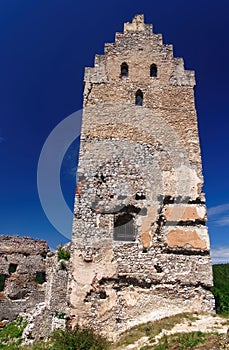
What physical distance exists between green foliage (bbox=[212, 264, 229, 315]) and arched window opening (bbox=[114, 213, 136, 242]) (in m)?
3.66

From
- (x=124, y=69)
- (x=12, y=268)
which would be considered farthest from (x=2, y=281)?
(x=124, y=69)

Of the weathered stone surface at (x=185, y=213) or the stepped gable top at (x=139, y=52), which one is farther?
the stepped gable top at (x=139, y=52)

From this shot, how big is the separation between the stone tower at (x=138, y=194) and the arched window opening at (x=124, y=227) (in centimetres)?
3

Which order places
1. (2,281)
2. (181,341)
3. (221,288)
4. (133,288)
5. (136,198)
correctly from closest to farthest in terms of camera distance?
(181,341), (133,288), (136,198), (221,288), (2,281)

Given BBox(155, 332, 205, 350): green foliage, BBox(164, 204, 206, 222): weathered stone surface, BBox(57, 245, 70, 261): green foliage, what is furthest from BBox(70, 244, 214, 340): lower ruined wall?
BBox(57, 245, 70, 261): green foliage

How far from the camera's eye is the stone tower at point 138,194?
9.00 meters

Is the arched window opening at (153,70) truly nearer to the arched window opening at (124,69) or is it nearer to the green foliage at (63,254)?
the arched window opening at (124,69)

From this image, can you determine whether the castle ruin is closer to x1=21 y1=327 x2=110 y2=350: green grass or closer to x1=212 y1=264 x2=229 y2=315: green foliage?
x1=21 y1=327 x2=110 y2=350: green grass

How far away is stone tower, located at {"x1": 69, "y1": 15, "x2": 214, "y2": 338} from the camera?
900 cm

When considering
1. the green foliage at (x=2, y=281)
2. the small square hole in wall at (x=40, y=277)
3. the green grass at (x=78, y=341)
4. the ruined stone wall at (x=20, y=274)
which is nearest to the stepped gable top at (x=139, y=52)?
the green grass at (x=78, y=341)

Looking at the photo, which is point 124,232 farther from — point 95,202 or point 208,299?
point 208,299

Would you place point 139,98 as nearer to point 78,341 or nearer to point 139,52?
point 139,52

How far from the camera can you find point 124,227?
9977mm

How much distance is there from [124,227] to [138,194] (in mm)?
1162
